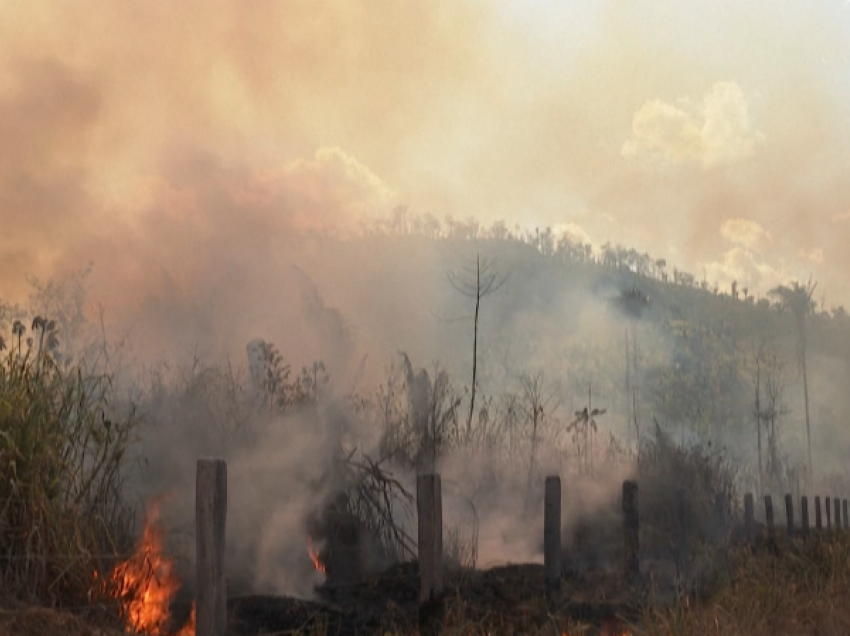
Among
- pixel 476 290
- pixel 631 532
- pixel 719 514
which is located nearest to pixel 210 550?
pixel 631 532

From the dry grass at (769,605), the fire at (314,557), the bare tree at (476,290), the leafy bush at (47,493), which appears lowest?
the dry grass at (769,605)

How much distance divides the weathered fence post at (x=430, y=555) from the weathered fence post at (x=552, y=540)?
2096 mm

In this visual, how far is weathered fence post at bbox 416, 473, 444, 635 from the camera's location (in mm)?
9664

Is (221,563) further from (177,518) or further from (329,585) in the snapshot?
(329,585)

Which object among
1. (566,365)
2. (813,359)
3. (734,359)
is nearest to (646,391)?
(566,365)

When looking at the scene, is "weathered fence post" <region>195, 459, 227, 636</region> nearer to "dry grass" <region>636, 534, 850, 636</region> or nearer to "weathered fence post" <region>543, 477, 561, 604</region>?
"dry grass" <region>636, 534, 850, 636</region>

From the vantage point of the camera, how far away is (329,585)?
12.6 metres

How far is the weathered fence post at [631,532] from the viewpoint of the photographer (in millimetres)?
13031

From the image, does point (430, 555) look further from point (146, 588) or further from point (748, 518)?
point (748, 518)

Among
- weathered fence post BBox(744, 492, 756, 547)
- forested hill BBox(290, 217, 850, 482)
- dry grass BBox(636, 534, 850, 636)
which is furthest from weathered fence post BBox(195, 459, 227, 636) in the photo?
forested hill BBox(290, 217, 850, 482)

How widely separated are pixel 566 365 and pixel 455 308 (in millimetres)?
12379

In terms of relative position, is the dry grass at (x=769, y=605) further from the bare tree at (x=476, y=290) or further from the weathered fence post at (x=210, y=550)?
the bare tree at (x=476, y=290)

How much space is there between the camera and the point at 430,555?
9.73 m

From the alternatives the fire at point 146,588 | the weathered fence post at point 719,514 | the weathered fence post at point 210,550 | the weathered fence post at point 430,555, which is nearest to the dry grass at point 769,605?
the weathered fence post at point 430,555
